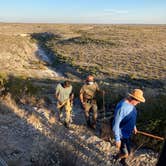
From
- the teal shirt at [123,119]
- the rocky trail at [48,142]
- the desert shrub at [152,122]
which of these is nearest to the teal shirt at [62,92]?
the rocky trail at [48,142]

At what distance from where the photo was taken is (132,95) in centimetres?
783

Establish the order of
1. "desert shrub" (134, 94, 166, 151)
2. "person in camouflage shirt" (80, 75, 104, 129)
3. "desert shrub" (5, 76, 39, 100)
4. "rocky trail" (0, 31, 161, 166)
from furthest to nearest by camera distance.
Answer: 1. "desert shrub" (5, 76, 39, 100)
2. "person in camouflage shirt" (80, 75, 104, 129)
3. "desert shrub" (134, 94, 166, 151)
4. "rocky trail" (0, 31, 161, 166)

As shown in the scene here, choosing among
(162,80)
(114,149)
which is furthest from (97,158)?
(162,80)

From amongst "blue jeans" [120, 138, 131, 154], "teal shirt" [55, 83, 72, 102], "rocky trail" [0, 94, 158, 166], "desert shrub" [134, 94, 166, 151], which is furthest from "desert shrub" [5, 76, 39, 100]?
"blue jeans" [120, 138, 131, 154]

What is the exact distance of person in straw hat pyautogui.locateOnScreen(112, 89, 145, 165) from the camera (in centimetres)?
789

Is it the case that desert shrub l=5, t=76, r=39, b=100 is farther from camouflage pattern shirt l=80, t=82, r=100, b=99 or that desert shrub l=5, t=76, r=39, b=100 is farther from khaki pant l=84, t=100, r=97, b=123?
camouflage pattern shirt l=80, t=82, r=100, b=99

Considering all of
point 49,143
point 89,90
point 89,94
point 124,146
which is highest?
point 89,90

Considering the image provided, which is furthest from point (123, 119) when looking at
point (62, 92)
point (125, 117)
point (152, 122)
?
point (62, 92)

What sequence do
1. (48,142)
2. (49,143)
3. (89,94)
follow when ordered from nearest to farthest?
(49,143)
(48,142)
(89,94)

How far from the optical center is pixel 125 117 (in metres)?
8.05

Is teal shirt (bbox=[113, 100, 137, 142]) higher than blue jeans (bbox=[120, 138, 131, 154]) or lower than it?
higher

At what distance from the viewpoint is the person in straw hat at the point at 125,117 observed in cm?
789

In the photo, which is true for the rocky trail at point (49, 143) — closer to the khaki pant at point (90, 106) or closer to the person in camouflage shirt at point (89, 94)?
the khaki pant at point (90, 106)

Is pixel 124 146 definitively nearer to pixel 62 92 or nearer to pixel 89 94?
pixel 89 94
